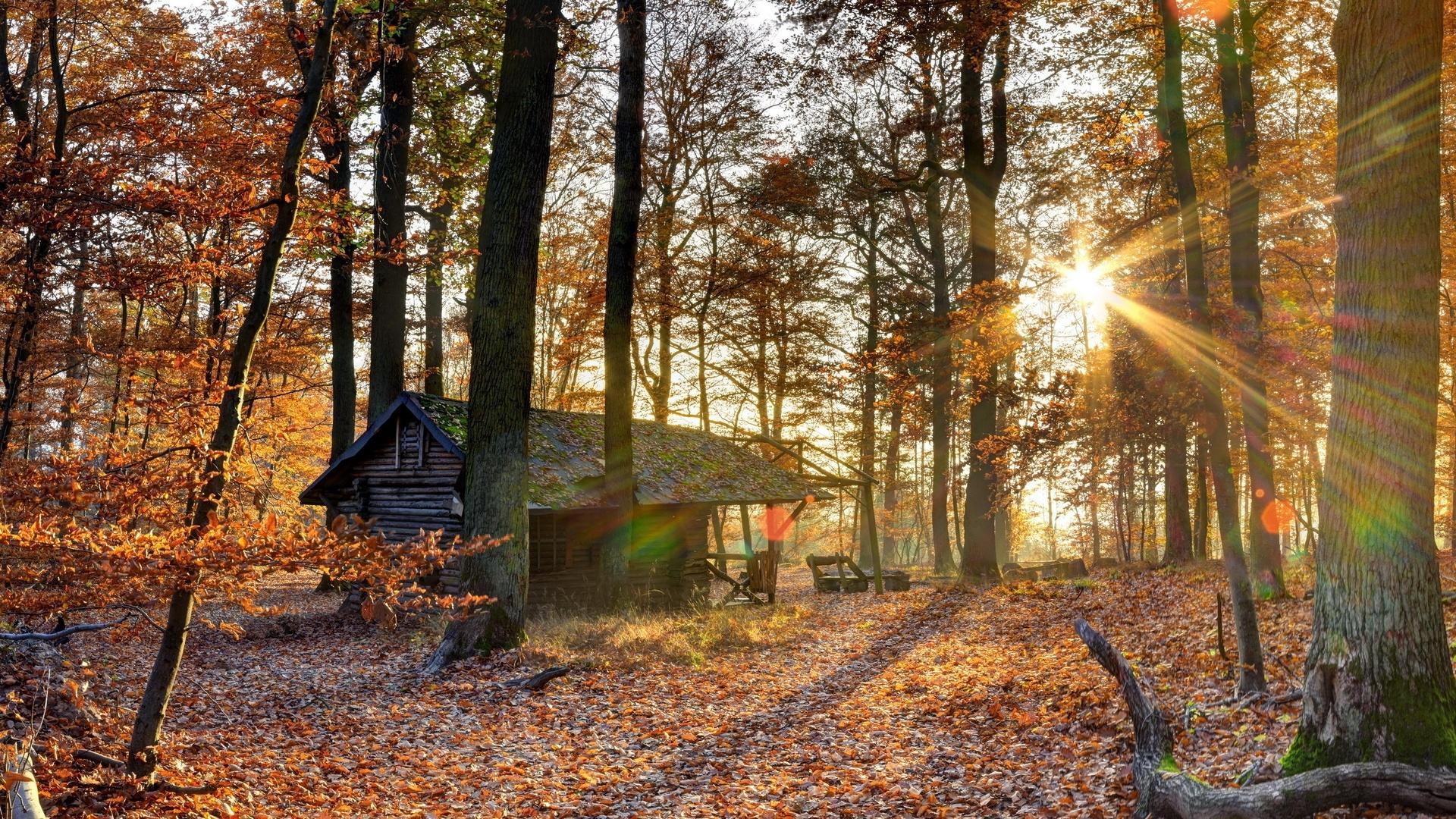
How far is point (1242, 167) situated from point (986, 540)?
10709mm

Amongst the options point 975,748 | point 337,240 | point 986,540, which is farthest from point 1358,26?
point 986,540

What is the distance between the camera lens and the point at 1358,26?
590 cm

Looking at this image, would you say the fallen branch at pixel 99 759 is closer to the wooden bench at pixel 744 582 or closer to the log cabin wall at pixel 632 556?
the log cabin wall at pixel 632 556

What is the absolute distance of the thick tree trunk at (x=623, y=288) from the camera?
15.1 m

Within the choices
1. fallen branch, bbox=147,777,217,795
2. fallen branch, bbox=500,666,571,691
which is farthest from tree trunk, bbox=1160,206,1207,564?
fallen branch, bbox=147,777,217,795

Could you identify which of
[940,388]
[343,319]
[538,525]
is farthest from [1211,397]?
[343,319]

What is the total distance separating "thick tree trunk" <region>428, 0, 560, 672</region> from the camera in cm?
1213

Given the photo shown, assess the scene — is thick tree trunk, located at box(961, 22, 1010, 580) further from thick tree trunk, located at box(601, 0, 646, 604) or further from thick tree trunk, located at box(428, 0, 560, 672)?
thick tree trunk, located at box(428, 0, 560, 672)

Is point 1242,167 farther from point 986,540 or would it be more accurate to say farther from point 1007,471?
point 986,540

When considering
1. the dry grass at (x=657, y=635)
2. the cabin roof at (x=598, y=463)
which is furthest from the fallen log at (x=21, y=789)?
the cabin roof at (x=598, y=463)

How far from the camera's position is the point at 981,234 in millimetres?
20047

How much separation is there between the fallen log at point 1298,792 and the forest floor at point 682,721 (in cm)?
47

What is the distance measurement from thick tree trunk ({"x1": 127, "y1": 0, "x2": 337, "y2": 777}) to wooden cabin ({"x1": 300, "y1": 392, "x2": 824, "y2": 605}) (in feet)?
27.4

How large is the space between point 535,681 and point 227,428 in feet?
16.8
